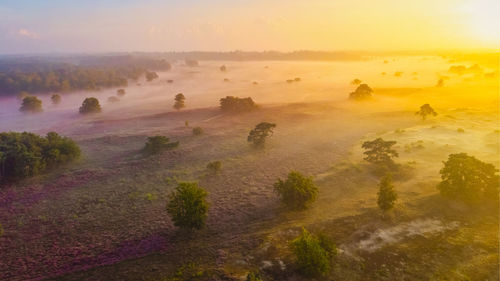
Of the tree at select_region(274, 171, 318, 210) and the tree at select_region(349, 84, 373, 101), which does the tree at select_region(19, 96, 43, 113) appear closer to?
the tree at select_region(274, 171, 318, 210)

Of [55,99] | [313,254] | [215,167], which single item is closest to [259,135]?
[215,167]

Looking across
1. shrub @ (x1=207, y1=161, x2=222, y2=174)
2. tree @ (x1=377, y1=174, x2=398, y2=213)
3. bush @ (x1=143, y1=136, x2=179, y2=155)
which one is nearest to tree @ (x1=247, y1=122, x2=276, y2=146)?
shrub @ (x1=207, y1=161, x2=222, y2=174)

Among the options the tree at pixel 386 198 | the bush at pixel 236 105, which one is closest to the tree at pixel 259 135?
the tree at pixel 386 198

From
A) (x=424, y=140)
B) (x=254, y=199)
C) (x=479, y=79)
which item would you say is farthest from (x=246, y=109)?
(x=479, y=79)

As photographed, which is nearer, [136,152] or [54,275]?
[54,275]

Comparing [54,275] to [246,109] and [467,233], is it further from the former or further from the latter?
[246,109]

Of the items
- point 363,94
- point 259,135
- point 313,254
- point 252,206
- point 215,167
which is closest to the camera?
point 313,254

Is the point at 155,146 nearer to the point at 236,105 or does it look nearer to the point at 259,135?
the point at 259,135
